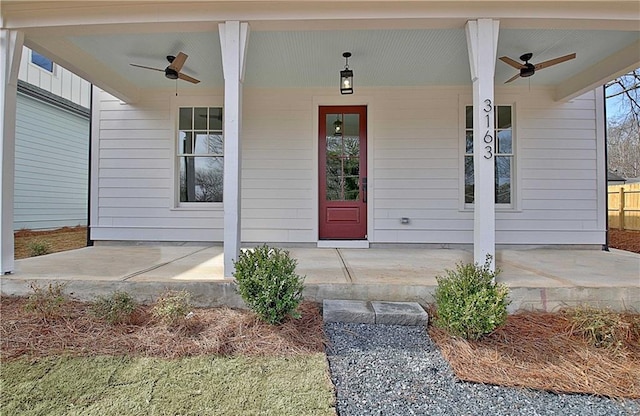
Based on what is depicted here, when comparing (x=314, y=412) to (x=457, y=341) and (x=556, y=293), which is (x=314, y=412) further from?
(x=556, y=293)

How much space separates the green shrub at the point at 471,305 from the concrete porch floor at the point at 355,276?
1.50ft

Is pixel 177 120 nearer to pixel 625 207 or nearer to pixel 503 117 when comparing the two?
pixel 503 117

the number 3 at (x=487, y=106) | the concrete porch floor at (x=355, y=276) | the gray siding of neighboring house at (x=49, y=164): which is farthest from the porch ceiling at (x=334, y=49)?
the gray siding of neighboring house at (x=49, y=164)

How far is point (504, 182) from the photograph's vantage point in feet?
16.7

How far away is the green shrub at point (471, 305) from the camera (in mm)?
2148

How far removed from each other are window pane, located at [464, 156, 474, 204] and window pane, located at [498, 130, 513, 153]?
Result: 0.51 metres

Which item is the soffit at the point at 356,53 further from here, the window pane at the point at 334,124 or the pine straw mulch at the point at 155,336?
the pine straw mulch at the point at 155,336

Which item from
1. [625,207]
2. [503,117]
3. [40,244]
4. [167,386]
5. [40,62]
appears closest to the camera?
[167,386]

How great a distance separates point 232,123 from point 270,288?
1499mm

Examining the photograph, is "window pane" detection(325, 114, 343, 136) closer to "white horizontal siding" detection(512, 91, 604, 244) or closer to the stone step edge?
"white horizontal siding" detection(512, 91, 604, 244)

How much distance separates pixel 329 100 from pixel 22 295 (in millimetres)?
4169

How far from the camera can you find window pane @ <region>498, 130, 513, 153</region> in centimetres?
509

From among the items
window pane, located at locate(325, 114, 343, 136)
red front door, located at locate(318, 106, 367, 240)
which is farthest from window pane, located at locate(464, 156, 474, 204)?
window pane, located at locate(325, 114, 343, 136)

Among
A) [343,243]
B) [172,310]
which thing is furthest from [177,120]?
[172,310]
